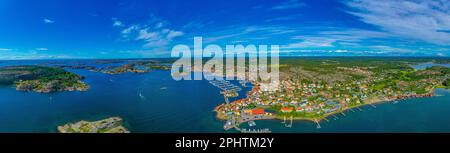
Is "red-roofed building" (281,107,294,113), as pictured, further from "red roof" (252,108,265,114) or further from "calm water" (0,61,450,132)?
"calm water" (0,61,450,132)

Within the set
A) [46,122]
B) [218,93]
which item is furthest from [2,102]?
[218,93]

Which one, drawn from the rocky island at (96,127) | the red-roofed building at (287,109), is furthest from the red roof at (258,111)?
the rocky island at (96,127)

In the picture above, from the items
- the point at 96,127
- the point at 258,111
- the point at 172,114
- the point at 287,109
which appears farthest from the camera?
the point at 172,114

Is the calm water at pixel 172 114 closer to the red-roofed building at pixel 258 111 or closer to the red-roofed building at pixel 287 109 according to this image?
the red-roofed building at pixel 258 111

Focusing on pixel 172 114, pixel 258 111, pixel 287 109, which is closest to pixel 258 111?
pixel 258 111

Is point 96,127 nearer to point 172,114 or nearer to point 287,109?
point 172,114

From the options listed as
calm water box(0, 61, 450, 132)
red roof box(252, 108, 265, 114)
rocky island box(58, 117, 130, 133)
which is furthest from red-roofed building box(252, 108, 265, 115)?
rocky island box(58, 117, 130, 133)

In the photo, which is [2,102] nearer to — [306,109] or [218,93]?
[218,93]
